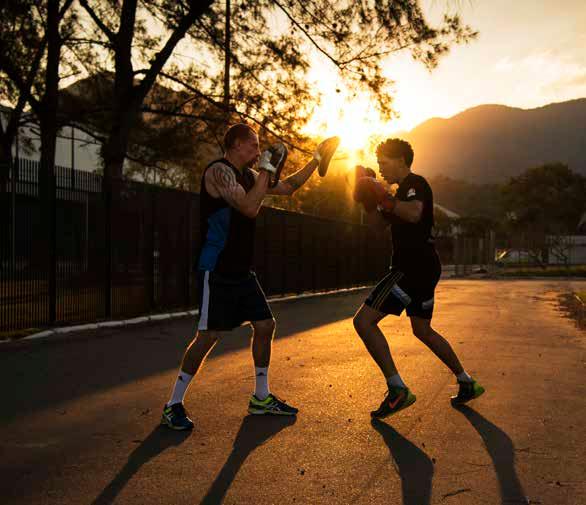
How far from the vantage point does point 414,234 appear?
5.25 m

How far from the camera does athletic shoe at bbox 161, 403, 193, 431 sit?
463 centimetres

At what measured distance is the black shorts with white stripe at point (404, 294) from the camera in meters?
5.23

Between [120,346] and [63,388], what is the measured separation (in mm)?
2712

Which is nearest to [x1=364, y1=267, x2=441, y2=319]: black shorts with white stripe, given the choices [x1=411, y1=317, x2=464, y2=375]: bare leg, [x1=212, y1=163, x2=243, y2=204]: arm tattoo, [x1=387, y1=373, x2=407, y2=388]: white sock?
[x1=411, y1=317, x2=464, y2=375]: bare leg

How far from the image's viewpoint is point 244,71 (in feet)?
60.3

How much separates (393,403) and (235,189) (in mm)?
1777

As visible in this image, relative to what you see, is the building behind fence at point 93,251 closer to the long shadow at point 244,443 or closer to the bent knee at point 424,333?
the long shadow at point 244,443

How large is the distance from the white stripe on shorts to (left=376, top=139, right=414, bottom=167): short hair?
1583 millimetres

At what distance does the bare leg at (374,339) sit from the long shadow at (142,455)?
56.6 inches

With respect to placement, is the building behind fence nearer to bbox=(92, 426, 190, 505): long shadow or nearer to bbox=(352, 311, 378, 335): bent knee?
bbox=(92, 426, 190, 505): long shadow

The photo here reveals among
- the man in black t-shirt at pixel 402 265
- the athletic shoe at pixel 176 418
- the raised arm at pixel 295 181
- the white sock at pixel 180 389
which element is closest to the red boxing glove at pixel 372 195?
the man in black t-shirt at pixel 402 265

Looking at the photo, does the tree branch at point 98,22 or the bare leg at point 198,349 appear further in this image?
the tree branch at point 98,22

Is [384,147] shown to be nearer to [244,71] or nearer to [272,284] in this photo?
[272,284]

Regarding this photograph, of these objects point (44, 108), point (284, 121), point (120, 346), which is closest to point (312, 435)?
point (120, 346)
